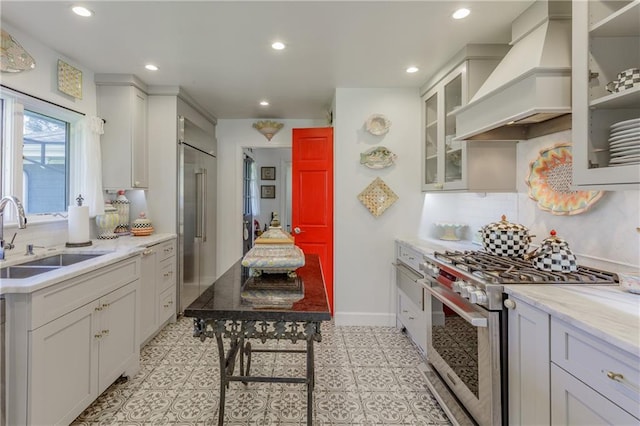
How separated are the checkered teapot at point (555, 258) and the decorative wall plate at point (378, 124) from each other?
2.03m

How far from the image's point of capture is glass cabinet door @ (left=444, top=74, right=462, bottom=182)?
102 inches

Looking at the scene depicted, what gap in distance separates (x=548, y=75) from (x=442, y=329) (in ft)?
5.29

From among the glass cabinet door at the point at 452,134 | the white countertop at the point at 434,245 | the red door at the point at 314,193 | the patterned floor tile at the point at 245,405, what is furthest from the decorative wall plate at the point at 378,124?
the patterned floor tile at the point at 245,405

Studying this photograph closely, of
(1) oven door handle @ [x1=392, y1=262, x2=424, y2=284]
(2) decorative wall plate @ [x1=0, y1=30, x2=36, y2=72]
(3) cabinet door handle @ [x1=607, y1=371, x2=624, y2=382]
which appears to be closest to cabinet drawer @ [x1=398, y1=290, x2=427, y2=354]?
(1) oven door handle @ [x1=392, y1=262, x2=424, y2=284]

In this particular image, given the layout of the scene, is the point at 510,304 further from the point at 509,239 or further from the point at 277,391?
the point at 277,391

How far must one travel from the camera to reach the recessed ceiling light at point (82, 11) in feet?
6.51

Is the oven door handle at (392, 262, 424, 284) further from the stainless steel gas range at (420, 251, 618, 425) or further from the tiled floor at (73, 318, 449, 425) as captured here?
the tiled floor at (73, 318, 449, 425)

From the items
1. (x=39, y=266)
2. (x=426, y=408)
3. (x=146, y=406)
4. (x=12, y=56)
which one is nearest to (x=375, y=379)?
(x=426, y=408)

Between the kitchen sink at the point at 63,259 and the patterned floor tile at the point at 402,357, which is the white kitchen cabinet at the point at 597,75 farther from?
the kitchen sink at the point at 63,259

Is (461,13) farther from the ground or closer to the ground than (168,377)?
farther from the ground

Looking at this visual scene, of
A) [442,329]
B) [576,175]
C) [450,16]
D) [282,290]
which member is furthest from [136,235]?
[576,175]

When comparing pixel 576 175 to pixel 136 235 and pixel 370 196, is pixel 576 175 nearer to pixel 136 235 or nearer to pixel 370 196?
pixel 370 196

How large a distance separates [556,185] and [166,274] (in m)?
3.44

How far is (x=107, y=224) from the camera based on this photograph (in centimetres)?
284
